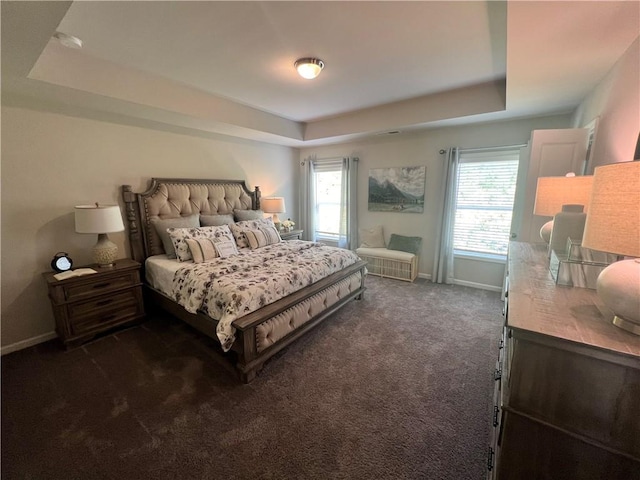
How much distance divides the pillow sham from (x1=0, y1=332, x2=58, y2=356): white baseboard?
156cm

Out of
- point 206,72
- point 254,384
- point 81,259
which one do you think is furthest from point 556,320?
point 81,259

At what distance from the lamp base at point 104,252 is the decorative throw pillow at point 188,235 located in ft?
1.82

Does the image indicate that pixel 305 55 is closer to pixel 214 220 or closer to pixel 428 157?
pixel 214 220

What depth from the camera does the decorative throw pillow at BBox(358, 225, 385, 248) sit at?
4.59m

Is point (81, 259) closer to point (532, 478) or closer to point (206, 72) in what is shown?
point (206, 72)

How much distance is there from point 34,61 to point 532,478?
346cm

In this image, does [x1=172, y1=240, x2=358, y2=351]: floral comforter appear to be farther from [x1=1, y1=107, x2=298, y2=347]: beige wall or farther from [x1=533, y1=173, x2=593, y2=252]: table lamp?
[x1=533, y1=173, x2=593, y2=252]: table lamp

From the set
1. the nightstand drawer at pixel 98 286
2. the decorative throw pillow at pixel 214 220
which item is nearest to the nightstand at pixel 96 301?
the nightstand drawer at pixel 98 286

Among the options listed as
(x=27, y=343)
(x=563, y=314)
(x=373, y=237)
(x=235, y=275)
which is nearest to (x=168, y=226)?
(x=235, y=275)

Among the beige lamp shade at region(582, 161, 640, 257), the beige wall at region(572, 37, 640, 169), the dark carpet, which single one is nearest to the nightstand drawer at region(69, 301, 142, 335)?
the dark carpet

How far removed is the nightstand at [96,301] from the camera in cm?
237

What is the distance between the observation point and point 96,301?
255 centimetres

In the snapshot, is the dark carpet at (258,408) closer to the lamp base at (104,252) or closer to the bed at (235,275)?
the bed at (235,275)

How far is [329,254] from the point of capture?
3137mm
